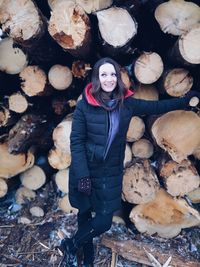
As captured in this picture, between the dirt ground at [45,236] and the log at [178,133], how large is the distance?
2.77 feet

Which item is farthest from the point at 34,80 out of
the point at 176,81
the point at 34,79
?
the point at 176,81

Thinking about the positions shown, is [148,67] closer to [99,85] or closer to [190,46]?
[190,46]

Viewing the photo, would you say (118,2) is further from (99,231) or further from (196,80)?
(99,231)

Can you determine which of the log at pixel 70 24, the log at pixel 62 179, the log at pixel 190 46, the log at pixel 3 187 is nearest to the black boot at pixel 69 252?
the log at pixel 62 179

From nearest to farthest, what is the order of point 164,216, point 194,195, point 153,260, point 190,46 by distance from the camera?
point 190,46
point 153,260
point 164,216
point 194,195

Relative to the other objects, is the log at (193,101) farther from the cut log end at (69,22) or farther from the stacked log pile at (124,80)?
the cut log end at (69,22)

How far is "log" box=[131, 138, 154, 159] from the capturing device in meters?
3.03

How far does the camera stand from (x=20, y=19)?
2.54 m

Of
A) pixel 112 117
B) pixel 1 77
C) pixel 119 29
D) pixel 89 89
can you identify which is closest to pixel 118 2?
pixel 119 29

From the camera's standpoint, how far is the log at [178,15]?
2.56 m

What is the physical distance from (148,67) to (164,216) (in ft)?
4.37

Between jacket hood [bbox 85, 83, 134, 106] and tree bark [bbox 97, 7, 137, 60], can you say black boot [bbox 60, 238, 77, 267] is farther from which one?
tree bark [bbox 97, 7, 137, 60]

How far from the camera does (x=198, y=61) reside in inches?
97.6

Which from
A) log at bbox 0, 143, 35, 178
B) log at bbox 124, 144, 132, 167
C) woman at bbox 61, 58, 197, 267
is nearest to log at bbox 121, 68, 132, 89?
woman at bbox 61, 58, 197, 267
